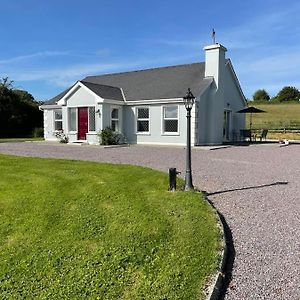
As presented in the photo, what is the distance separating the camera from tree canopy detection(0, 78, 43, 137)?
29.2m

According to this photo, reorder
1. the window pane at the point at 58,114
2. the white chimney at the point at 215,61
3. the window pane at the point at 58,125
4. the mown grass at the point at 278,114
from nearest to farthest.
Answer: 1. the white chimney at the point at 215,61
2. the window pane at the point at 58,114
3. the window pane at the point at 58,125
4. the mown grass at the point at 278,114

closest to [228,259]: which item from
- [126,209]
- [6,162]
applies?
[126,209]

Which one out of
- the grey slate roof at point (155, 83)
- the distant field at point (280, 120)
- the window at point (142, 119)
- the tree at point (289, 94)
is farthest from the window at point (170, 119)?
the tree at point (289, 94)

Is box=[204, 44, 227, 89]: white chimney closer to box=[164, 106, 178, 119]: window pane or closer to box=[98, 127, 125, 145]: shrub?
box=[164, 106, 178, 119]: window pane

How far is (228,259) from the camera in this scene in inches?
165

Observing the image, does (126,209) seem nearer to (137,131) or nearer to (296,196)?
(296,196)

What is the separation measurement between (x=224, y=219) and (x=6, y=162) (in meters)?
7.86

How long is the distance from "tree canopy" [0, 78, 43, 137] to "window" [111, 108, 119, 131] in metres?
12.8

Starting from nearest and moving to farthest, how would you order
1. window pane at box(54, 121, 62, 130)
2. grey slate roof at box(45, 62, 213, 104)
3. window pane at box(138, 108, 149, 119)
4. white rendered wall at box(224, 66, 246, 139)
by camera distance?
grey slate roof at box(45, 62, 213, 104) < window pane at box(138, 108, 149, 119) < white rendered wall at box(224, 66, 246, 139) < window pane at box(54, 121, 62, 130)

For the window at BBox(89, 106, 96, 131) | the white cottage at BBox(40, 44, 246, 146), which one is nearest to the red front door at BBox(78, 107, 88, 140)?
the white cottage at BBox(40, 44, 246, 146)

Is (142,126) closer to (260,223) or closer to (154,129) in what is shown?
(154,129)

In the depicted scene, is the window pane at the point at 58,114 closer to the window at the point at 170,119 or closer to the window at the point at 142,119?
the window at the point at 142,119

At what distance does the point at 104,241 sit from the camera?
15.4 feet

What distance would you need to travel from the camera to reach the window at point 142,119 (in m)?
20.8
